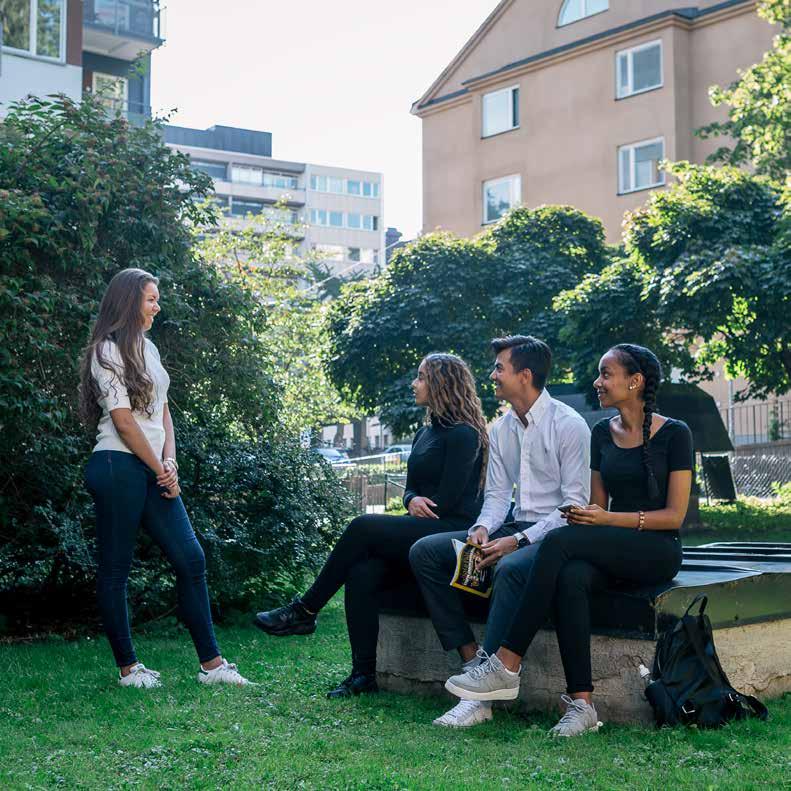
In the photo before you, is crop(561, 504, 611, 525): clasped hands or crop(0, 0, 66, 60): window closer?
crop(561, 504, 611, 525): clasped hands

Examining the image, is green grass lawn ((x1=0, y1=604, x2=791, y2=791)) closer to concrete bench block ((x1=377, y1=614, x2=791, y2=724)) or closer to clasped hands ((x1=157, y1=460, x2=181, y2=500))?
concrete bench block ((x1=377, y1=614, x2=791, y2=724))

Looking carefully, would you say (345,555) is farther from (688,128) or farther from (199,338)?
(688,128)

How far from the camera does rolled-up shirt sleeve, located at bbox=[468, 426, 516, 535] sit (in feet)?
19.4

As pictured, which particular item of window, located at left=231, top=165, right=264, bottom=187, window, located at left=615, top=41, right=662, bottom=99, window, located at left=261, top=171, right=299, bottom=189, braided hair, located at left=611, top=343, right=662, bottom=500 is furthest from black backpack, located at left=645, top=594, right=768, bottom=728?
window, located at left=261, top=171, right=299, bottom=189

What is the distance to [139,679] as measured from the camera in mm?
6086

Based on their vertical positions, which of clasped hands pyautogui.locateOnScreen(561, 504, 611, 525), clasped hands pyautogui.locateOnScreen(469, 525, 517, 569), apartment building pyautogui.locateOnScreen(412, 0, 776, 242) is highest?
apartment building pyautogui.locateOnScreen(412, 0, 776, 242)

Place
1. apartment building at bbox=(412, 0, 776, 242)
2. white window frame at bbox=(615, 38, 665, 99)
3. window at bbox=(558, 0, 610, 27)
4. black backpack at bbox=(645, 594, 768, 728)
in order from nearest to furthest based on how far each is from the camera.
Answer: black backpack at bbox=(645, 594, 768, 728), apartment building at bbox=(412, 0, 776, 242), white window frame at bbox=(615, 38, 665, 99), window at bbox=(558, 0, 610, 27)

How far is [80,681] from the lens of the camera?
636cm

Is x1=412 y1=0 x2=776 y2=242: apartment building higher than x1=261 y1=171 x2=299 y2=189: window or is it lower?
lower

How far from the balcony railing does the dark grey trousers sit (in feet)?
88.5

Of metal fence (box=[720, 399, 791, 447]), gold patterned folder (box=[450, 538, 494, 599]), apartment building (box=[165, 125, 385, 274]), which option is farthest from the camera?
apartment building (box=[165, 125, 385, 274])

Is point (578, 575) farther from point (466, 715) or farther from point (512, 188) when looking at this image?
point (512, 188)

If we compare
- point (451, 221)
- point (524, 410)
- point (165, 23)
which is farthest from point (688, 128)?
point (524, 410)

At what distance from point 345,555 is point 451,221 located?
3602 centimetres
